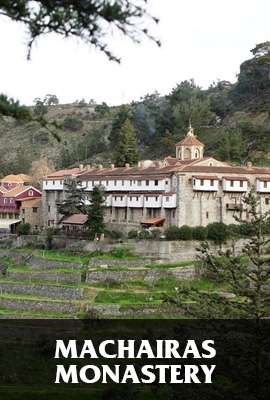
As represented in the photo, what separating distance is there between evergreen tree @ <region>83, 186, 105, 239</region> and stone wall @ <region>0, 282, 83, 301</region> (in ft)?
23.6

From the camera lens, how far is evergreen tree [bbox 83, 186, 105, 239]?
1932 inches

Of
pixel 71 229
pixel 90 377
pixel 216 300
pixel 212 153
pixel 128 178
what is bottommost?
pixel 90 377

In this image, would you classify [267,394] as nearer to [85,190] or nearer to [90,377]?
[90,377]

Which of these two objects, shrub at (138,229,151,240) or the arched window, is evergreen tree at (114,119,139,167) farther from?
shrub at (138,229,151,240)

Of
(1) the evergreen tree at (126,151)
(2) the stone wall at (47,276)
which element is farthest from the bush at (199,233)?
(1) the evergreen tree at (126,151)

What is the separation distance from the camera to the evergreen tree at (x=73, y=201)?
54.2 m

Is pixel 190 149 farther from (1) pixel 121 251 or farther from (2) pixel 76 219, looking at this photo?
(1) pixel 121 251

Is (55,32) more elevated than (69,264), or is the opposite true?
(55,32)

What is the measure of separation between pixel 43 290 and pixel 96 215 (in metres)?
7.60

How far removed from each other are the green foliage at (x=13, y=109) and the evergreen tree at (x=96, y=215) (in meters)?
40.4

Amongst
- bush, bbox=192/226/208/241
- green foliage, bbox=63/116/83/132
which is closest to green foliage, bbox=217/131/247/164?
bush, bbox=192/226/208/241

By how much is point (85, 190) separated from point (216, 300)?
3685 cm

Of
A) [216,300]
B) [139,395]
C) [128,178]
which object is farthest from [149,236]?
[216,300]

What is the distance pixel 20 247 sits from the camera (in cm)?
5425
